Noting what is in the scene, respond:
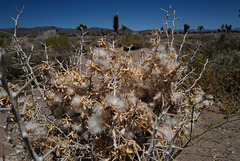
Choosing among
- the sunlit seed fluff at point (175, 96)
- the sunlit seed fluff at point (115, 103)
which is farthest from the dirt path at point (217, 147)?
the sunlit seed fluff at point (115, 103)

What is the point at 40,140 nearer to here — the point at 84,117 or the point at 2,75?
the point at 84,117

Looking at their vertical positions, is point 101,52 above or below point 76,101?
above

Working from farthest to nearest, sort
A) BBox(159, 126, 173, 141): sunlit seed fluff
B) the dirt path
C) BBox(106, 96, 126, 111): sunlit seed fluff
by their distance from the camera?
the dirt path, BBox(159, 126, 173, 141): sunlit seed fluff, BBox(106, 96, 126, 111): sunlit seed fluff

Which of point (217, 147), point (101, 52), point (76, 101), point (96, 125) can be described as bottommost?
point (217, 147)

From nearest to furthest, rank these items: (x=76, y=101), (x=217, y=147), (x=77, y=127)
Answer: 1. (x=76, y=101)
2. (x=77, y=127)
3. (x=217, y=147)

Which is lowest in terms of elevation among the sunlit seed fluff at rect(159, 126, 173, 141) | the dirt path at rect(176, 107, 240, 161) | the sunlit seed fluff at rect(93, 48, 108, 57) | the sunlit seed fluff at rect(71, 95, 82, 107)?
the dirt path at rect(176, 107, 240, 161)

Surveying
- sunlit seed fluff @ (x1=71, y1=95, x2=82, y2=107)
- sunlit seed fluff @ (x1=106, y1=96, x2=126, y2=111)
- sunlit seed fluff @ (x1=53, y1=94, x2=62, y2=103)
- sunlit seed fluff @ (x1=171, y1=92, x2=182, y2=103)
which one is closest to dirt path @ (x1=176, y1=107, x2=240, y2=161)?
sunlit seed fluff @ (x1=171, y1=92, x2=182, y2=103)

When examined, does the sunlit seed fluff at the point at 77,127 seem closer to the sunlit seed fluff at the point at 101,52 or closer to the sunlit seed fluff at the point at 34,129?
the sunlit seed fluff at the point at 34,129

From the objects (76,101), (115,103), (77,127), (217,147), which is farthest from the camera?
(217,147)

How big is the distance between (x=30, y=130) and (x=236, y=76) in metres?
5.91

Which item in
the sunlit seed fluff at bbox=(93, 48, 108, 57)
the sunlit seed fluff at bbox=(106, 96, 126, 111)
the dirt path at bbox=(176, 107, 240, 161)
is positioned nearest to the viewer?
the sunlit seed fluff at bbox=(106, 96, 126, 111)

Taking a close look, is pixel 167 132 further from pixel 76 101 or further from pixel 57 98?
pixel 57 98

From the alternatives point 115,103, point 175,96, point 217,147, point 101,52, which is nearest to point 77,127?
point 115,103

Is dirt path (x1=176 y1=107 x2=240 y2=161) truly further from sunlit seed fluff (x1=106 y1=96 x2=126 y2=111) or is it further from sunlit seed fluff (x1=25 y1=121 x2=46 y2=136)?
sunlit seed fluff (x1=25 y1=121 x2=46 y2=136)
